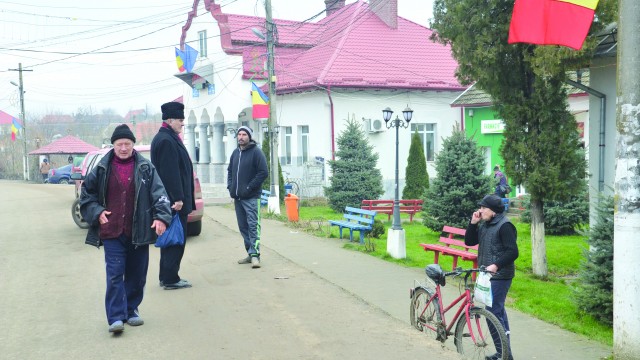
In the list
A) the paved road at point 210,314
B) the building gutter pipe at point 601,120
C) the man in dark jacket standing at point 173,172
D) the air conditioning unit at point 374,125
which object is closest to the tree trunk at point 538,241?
the building gutter pipe at point 601,120

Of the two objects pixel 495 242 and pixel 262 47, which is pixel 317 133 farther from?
pixel 495 242

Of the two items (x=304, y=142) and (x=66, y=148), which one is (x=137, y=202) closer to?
(x=304, y=142)

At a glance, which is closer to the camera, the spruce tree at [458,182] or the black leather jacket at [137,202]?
the black leather jacket at [137,202]

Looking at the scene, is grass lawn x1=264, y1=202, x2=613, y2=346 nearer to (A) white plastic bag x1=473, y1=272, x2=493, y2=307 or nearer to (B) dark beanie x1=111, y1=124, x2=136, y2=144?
(A) white plastic bag x1=473, y1=272, x2=493, y2=307

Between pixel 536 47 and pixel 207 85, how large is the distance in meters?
26.4

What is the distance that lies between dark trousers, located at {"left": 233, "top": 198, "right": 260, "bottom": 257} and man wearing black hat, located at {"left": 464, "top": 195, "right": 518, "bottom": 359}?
404 centimetres

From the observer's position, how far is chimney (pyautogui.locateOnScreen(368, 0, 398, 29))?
101ft

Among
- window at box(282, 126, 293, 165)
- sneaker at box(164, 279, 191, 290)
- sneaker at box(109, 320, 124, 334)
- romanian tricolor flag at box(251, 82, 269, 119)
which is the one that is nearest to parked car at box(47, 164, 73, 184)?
window at box(282, 126, 293, 165)

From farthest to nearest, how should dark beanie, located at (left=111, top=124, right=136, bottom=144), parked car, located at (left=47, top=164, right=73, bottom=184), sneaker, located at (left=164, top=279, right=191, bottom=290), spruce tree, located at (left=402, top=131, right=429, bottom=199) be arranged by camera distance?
parked car, located at (left=47, top=164, right=73, bottom=184) → spruce tree, located at (left=402, top=131, right=429, bottom=199) → sneaker, located at (left=164, top=279, right=191, bottom=290) → dark beanie, located at (left=111, top=124, right=136, bottom=144)

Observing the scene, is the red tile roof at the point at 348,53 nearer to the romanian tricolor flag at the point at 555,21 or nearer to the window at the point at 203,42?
the window at the point at 203,42

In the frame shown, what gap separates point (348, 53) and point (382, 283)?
19.6m

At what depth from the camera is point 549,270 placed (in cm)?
1208

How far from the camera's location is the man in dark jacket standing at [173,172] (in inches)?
312

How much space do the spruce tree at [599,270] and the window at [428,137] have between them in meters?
21.2
